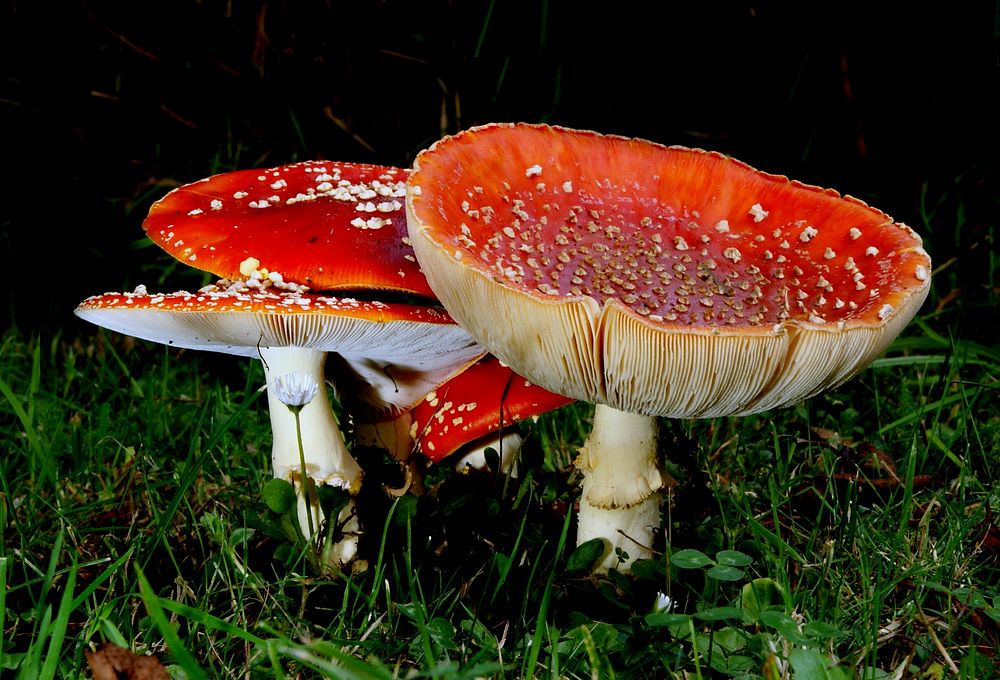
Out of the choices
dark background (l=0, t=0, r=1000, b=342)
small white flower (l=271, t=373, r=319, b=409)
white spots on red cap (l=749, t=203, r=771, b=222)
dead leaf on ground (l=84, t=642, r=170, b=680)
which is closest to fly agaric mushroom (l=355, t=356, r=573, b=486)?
small white flower (l=271, t=373, r=319, b=409)

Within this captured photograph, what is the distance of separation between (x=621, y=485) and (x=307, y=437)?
0.89m

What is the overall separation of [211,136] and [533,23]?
166 centimetres

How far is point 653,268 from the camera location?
211cm

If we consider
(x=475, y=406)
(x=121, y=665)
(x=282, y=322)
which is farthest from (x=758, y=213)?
(x=121, y=665)

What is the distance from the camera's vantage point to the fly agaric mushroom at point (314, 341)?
2.05 m

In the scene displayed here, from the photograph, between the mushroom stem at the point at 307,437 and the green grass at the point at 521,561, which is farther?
the mushroom stem at the point at 307,437

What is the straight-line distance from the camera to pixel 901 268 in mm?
1947

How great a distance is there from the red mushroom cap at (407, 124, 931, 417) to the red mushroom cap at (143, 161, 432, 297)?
340 mm

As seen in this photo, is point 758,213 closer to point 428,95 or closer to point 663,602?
point 663,602

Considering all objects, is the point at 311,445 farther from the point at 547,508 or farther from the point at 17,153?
the point at 17,153

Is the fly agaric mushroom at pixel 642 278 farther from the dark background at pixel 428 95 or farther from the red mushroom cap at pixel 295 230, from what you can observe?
the dark background at pixel 428 95

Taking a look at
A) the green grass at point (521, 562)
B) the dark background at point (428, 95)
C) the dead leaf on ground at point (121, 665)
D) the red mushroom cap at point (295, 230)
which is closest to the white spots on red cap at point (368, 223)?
the red mushroom cap at point (295, 230)

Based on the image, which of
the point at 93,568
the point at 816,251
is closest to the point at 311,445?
the point at 93,568

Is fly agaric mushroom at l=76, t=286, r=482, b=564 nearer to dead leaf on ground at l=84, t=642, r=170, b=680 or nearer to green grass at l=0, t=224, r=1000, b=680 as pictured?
green grass at l=0, t=224, r=1000, b=680
